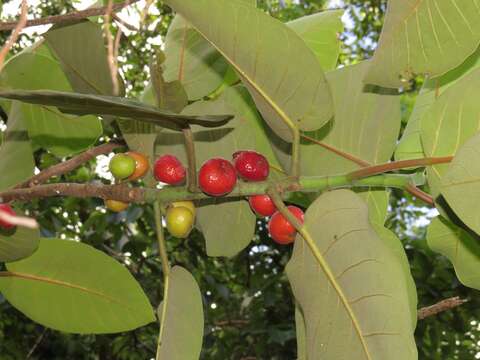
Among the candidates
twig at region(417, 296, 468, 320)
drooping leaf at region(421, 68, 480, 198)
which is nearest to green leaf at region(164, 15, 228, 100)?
drooping leaf at region(421, 68, 480, 198)

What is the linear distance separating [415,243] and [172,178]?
2.34m

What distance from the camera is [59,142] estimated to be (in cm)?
121

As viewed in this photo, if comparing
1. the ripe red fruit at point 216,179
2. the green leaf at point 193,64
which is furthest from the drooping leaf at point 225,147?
the ripe red fruit at point 216,179

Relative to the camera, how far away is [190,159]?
81 centimetres

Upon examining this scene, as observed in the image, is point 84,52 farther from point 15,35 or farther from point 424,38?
point 424,38

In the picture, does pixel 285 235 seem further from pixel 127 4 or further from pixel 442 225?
pixel 127 4

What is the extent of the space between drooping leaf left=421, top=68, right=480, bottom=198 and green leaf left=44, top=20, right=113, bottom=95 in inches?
17.9

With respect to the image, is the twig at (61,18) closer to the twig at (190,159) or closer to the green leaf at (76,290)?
the twig at (190,159)

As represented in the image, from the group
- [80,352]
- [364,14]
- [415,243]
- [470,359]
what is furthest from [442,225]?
[364,14]

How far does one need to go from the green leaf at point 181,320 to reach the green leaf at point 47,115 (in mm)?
396

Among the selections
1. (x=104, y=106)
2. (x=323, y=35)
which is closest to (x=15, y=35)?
(x=104, y=106)

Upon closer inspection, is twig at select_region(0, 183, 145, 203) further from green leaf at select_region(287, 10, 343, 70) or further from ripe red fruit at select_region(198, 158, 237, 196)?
green leaf at select_region(287, 10, 343, 70)

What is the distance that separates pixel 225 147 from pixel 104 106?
339mm

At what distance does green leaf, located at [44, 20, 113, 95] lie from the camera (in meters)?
0.91
